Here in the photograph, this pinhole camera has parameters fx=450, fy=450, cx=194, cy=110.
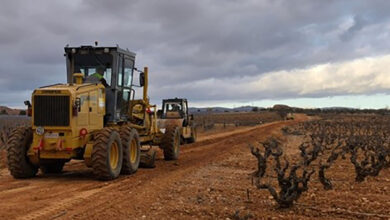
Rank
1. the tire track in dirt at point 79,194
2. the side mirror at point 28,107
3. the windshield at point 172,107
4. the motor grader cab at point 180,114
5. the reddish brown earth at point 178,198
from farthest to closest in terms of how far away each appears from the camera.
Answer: the windshield at point 172,107 → the motor grader cab at point 180,114 → the side mirror at point 28,107 → the tire track in dirt at point 79,194 → the reddish brown earth at point 178,198

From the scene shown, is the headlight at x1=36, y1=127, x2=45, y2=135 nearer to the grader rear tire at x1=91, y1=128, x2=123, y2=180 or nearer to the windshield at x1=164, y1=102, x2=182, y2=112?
the grader rear tire at x1=91, y1=128, x2=123, y2=180

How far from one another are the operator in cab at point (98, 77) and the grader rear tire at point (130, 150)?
1448 mm

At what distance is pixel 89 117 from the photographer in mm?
10820

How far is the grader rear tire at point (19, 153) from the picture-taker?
1044 centimetres

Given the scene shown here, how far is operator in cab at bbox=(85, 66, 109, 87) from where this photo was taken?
1196cm

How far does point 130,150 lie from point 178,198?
380 centimetres

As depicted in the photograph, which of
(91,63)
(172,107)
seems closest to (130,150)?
(91,63)

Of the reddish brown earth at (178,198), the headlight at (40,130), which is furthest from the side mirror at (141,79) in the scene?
the headlight at (40,130)

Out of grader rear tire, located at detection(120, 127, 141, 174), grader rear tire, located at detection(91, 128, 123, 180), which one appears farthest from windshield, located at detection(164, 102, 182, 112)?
grader rear tire, located at detection(91, 128, 123, 180)

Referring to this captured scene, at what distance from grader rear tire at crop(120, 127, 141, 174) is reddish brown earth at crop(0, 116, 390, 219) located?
0.99 ft

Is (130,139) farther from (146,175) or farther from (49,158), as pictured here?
(49,158)

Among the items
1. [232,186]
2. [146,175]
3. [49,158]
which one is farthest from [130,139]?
[232,186]

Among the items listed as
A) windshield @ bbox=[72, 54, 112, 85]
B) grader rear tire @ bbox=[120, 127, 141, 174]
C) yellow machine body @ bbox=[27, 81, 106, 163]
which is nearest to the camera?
yellow machine body @ bbox=[27, 81, 106, 163]

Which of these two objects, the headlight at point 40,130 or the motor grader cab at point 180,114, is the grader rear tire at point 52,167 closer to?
the headlight at point 40,130
